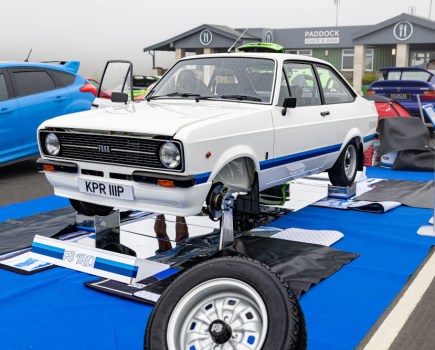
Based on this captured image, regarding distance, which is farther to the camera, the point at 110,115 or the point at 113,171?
the point at 110,115

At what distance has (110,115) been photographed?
15.9 feet

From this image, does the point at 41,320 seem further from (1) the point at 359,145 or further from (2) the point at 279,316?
(1) the point at 359,145

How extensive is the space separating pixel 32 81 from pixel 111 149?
214 inches

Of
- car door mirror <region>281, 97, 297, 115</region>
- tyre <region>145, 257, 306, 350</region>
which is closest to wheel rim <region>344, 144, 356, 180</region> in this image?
car door mirror <region>281, 97, 297, 115</region>

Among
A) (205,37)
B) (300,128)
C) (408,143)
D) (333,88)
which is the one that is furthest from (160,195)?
(205,37)

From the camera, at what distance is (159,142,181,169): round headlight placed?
4227 millimetres

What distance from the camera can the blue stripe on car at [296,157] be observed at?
5.27 m

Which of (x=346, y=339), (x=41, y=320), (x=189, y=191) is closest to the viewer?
(x=346, y=339)

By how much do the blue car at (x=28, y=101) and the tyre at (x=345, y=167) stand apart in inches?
192

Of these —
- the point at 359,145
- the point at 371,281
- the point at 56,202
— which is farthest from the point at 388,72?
the point at 371,281

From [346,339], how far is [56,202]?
4897mm

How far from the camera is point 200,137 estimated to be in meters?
4.30

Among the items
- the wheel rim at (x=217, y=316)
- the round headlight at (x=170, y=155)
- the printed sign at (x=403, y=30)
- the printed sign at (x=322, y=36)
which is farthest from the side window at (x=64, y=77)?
the printed sign at (x=322, y=36)

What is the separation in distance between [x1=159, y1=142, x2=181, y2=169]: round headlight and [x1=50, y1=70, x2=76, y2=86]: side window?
6.17 meters
